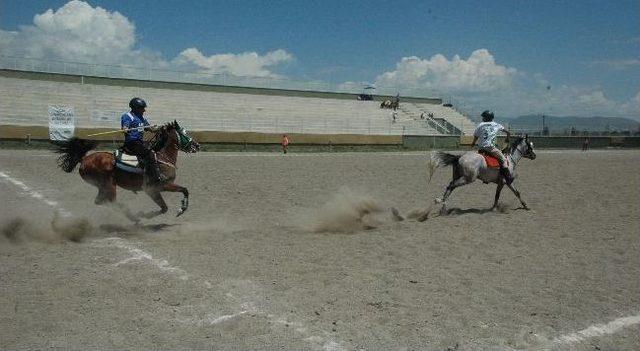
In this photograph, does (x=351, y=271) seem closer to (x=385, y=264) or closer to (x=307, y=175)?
(x=385, y=264)

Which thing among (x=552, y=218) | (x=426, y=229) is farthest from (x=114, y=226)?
(x=552, y=218)

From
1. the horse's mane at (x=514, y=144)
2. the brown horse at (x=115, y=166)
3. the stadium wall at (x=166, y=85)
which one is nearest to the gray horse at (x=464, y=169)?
the horse's mane at (x=514, y=144)

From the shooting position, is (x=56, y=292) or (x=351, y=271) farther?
(x=351, y=271)

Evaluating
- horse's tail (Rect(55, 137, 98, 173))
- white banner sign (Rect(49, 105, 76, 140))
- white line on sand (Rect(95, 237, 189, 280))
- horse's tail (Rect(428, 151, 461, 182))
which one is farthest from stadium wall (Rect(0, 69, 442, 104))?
horse's tail (Rect(428, 151, 461, 182))

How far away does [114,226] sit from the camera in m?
9.48

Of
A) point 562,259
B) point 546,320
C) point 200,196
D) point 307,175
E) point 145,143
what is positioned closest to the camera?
point 546,320

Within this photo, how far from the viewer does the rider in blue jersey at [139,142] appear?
9180mm

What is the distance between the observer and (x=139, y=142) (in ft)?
30.4

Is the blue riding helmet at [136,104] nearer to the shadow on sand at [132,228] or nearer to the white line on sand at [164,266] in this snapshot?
the shadow on sand at [132,228]

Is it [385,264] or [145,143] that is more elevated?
[145,143]

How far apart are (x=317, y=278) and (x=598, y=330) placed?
3.01 metres

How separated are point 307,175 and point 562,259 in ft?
42.2

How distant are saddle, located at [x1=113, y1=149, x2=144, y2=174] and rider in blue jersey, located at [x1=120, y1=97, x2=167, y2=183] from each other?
0.25 feet

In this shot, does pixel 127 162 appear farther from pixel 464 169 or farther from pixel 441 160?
pixel 464 169
